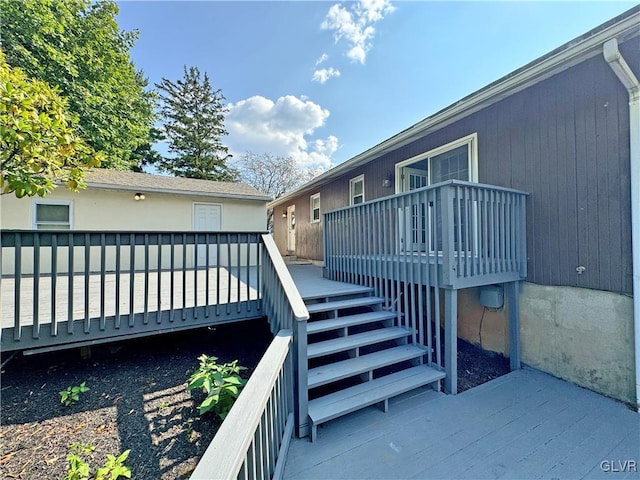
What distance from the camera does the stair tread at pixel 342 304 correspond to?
3.68m

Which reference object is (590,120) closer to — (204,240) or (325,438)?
(325,438)

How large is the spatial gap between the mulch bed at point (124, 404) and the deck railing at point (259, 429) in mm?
791

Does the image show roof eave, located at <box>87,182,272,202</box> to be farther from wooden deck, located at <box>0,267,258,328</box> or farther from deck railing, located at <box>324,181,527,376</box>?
deck railing, located at <box>324,181,527,376</box>

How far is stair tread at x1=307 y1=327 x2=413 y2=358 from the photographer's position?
3.09 metres

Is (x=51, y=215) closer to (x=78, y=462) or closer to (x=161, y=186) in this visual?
(x=161, y=186)

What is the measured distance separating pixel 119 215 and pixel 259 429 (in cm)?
858

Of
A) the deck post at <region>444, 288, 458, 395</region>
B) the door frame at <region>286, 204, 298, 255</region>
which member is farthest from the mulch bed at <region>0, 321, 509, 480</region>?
the door frame at <region>286, 204, 298, 255</region>

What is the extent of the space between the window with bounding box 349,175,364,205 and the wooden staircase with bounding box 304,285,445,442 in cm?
396

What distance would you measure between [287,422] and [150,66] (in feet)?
76.2

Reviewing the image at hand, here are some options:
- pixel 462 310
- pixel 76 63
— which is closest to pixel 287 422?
pixel 462 310

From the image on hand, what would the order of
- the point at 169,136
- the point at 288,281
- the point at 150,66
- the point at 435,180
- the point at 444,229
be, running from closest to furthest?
the point at 288,281, the point at 444,229, the point at 435,180, the point at 150,66, the point at 169,136

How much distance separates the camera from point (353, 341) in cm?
336

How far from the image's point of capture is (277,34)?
311 inches

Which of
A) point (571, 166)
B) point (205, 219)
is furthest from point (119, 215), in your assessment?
point (571, 166)
